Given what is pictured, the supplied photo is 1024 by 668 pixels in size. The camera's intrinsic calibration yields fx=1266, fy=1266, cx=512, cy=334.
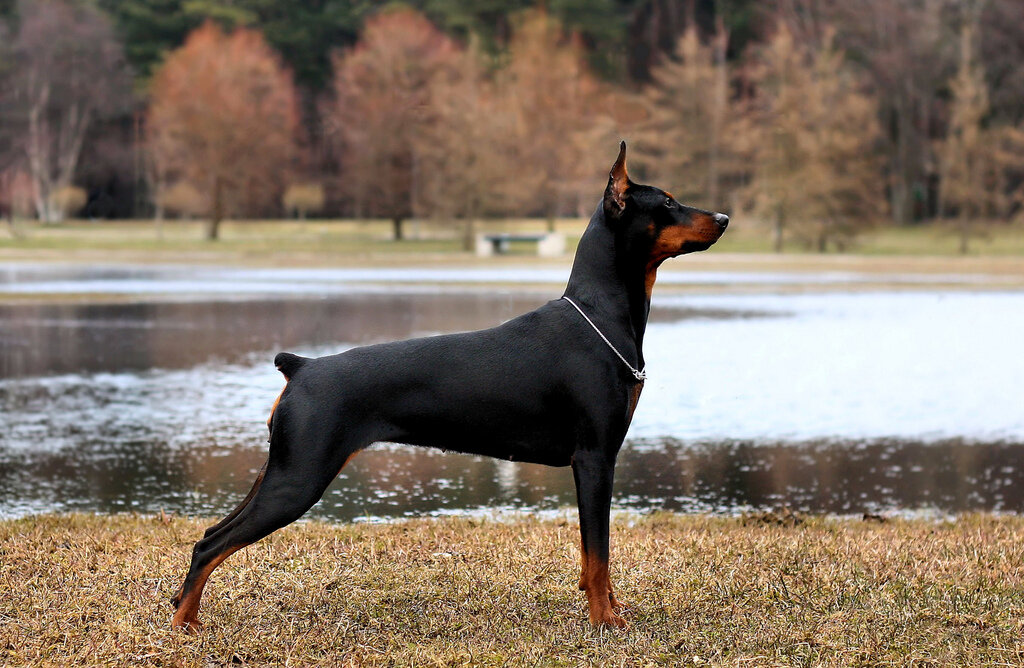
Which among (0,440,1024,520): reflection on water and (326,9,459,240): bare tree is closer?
(0,440,1024,520): reflection on water

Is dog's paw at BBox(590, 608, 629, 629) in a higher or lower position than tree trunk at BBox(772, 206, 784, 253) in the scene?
higher

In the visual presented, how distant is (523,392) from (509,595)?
0.97m

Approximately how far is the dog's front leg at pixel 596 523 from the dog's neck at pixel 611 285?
0.42 metres

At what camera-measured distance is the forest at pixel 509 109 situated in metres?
51.2

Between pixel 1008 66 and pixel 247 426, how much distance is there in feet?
192

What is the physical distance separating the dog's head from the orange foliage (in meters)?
53.4

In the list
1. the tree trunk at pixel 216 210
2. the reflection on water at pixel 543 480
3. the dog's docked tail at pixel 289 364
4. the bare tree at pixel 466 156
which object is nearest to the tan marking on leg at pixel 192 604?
the dog's docked tail at pixel 289 364

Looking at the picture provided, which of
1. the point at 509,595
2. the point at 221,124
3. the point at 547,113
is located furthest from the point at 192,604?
the point at 547,113

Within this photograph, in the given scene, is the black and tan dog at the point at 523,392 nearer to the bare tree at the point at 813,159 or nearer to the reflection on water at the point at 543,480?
the reflection on water at the point at 543,480

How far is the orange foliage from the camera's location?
56188mm

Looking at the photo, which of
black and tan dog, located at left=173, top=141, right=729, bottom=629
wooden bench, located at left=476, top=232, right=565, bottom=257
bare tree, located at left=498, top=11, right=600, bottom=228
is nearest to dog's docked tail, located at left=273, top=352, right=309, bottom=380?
black and tan dog, located at left=173, top=141, right=729, bottom=629

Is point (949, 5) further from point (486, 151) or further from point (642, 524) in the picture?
point (642, 524)

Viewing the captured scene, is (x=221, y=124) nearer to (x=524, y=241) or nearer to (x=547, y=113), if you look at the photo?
(x=547, y=113)

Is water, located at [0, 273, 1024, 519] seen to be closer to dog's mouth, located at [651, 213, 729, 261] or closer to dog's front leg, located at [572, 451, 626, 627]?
dog's front leg, located at [572, 451, 626, 627]
